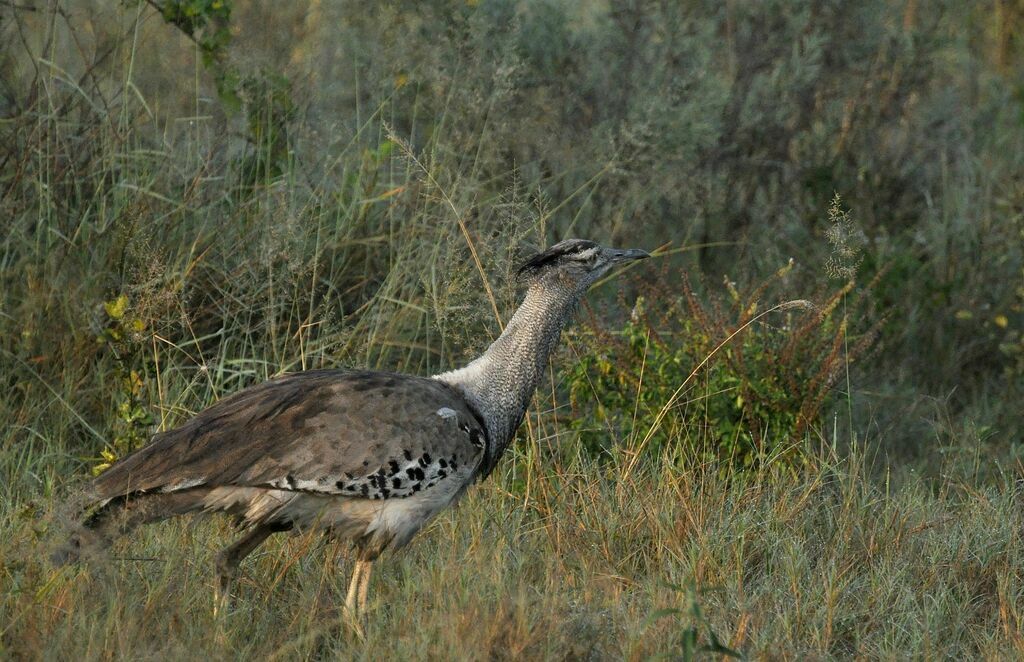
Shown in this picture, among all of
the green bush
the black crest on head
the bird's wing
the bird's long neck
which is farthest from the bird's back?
the green bush

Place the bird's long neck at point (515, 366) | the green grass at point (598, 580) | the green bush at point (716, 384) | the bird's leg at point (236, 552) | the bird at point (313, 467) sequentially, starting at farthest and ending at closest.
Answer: the green bush at point (716, 384), the bird's long neck at point (515, 366), the bird's leg at point (236, 552), the bird at point (313, 467), the green grass at point (598, 580)

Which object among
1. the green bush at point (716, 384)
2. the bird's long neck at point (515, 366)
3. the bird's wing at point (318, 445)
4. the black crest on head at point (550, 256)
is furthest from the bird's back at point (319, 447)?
the green bush at point (716, 384)

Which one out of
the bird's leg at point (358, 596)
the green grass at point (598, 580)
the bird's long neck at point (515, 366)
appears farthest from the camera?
the bird's long neck at point (515, 366)

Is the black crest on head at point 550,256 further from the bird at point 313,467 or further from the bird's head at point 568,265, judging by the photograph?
the bird at point 313,467

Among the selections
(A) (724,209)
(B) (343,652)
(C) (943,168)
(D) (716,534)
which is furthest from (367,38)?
(B) (343,652)

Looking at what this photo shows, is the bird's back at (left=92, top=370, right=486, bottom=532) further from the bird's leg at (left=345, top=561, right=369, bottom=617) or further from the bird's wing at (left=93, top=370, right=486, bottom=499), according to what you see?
the bird's leg at (left=345, top=561, right=369, bottom=617)

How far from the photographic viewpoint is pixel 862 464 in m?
4.95

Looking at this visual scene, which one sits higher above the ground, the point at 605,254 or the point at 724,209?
the point at 605,254

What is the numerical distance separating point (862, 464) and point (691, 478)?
816 mm

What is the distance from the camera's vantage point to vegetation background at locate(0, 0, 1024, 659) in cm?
377

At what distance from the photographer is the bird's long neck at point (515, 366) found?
13.7 feet

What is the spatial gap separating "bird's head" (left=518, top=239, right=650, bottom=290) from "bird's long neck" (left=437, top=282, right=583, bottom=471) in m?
0.03

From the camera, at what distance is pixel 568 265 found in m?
4.32

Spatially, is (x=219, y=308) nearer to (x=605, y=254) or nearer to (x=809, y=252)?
(x=605, y=254)
